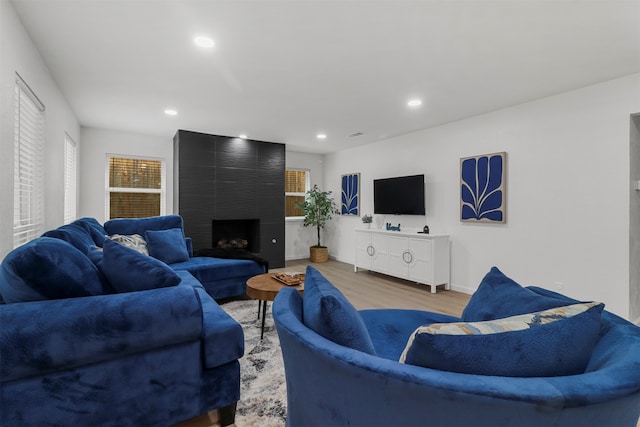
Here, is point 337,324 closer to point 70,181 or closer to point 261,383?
point 261,383

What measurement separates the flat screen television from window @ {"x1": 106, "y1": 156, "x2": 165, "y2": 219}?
3.84 meters

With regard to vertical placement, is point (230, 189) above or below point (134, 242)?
above

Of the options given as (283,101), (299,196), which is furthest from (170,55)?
(299,196)

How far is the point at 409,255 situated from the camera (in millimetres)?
4559

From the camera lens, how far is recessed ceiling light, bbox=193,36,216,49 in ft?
7.54

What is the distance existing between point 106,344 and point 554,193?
4.12 meters

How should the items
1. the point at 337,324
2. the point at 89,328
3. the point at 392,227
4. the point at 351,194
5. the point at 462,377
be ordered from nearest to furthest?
the point at 462,377 < the point at 337,324 < the point at 89,328 < the point at 392,227 < the point at 351,194

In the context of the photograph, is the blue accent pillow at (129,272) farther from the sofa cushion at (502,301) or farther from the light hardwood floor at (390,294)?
the light hardwood floor at (390,294)

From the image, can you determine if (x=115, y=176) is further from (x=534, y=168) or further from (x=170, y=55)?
(x=534, y=168)

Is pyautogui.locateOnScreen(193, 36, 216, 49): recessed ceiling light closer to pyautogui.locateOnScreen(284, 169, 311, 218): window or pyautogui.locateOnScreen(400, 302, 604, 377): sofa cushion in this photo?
pyautogui.locateOnScreen(400, 302, 604, 377): sofa cushion

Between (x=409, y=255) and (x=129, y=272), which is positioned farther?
(x=409, y=255)

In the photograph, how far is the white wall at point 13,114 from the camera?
1.84 meters

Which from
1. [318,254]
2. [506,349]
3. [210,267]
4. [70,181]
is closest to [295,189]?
[318,254]

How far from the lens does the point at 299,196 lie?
22.7ft
